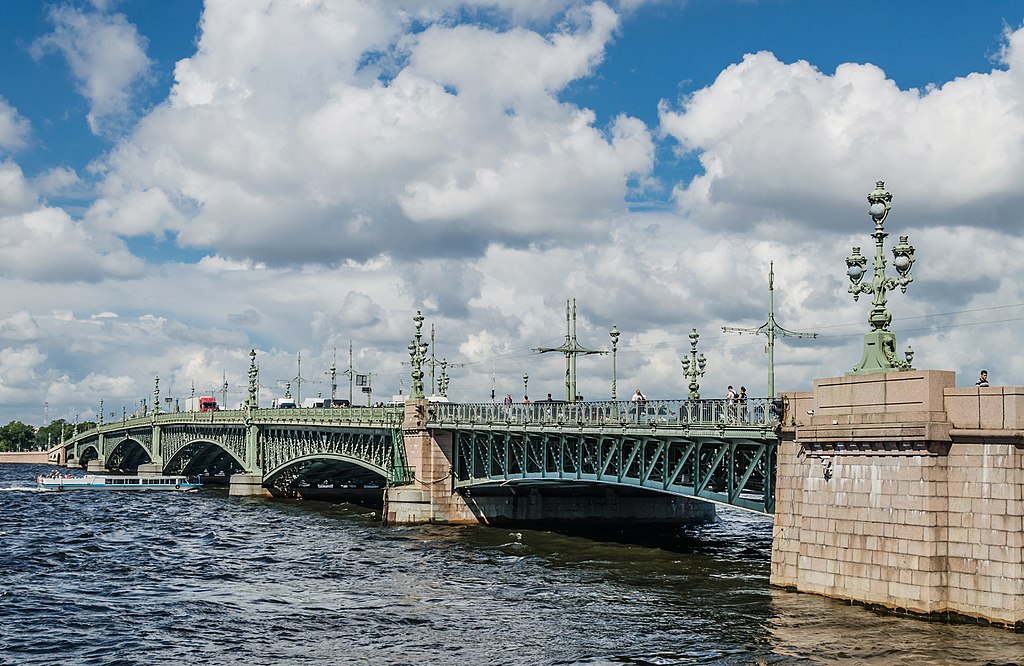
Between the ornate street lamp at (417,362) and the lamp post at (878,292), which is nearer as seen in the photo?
the lamp post at (878,292)

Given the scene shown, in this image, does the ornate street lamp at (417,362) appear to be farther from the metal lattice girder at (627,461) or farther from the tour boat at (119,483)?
the tour boat at (119,483)

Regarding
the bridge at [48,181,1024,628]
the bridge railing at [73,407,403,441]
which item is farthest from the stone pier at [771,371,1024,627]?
the bridge railing at [73,407,403,441]

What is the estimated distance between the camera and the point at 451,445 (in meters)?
70.0

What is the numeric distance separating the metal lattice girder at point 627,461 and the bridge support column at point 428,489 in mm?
975

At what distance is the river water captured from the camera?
104 feet

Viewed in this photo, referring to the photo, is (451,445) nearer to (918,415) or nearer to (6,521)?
(6,521)

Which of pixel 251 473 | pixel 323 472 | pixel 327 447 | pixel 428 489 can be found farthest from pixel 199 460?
pixel 428 489

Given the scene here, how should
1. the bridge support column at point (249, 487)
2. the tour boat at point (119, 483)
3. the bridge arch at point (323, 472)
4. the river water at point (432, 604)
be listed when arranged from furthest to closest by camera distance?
the tour boat at point (119, 483) → the bridge support column at point (249, 487) → the bridge arch at point (323, 472) → the river water at point (432, 604)

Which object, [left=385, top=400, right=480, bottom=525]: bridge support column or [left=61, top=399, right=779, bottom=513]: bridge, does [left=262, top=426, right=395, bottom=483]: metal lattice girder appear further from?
[left=385, top=400, right=480, bottom=525]: bridge support column

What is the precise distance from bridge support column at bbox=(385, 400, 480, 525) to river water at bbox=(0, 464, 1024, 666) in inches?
87.0

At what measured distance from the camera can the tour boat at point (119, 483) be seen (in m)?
121

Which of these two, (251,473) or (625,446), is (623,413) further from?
(251,473)

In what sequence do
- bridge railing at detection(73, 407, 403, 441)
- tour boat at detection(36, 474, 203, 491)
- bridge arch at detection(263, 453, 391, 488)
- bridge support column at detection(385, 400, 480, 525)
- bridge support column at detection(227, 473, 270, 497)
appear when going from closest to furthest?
bridge support column at detection(385, 400, 480, 525), bridge railing at detection(73, 407, 403, 441), bridge arch at detection(263, 453, 391, 488), bridge support column at detection(227, 473, 270, 497), tour boat at detection(36, 474, 203, 491)

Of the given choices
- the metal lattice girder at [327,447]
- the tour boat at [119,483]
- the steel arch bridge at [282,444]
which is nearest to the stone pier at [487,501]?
the steel arch bridge at [282,444]
